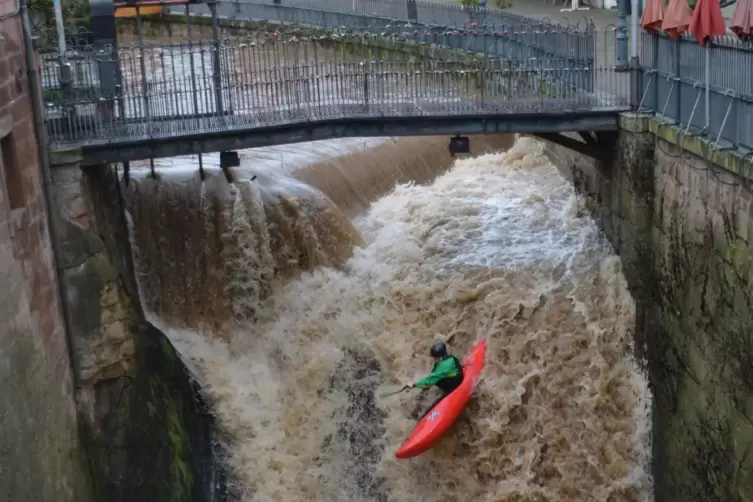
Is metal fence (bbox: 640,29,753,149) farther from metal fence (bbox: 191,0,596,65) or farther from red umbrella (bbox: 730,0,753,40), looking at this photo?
metal fence (bbox: 191,0,596,65)

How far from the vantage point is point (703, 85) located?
12.7 meters

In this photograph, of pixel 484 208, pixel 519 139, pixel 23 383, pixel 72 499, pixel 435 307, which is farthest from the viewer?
pixel 519 139

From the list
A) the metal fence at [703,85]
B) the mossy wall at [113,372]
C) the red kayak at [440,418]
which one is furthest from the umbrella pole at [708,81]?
the mossy wall at [113,372]

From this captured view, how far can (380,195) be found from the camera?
2061 centimetres

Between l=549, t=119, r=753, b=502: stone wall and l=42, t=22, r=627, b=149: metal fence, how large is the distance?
128 cm

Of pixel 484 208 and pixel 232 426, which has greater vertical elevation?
pixel 484 208

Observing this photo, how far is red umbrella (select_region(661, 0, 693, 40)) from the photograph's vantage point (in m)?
13.1

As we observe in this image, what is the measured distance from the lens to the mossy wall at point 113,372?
1354 centimetres

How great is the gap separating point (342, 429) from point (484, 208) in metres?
5.66

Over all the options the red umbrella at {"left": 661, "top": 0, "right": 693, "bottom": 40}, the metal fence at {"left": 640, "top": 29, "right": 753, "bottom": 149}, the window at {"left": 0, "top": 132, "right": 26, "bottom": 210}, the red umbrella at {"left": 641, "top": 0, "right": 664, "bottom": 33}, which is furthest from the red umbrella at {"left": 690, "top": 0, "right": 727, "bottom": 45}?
the window at {"left": 0, "top": 132, "right": 26, "bottom": 210}

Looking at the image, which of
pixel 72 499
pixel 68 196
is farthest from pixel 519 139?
pixel 72 499

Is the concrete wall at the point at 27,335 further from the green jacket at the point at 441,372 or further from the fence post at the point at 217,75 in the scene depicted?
the green jacket at the point at 441,372

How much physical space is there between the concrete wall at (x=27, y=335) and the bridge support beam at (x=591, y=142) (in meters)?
6.82

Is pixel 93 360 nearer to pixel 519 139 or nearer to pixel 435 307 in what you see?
pixel 435 307
